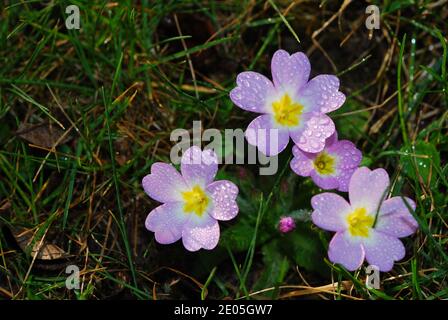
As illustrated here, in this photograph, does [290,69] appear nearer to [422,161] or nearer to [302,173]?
[302,173]

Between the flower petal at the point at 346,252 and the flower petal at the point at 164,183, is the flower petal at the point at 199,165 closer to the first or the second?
Answer: the flower petal at the point at 164,183

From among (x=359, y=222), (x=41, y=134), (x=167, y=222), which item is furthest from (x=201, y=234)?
(x=41, y=134)

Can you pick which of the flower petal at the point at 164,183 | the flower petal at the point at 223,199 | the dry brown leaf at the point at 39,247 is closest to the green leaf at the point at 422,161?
the flower petal at the point at 223,199

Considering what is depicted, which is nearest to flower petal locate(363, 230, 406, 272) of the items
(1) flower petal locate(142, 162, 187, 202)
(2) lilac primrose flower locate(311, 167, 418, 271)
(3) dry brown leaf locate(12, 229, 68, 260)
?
(2) lilac primrose flower locate(311, 167, 418, 271)

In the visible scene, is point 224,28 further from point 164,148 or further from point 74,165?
point 74,165
